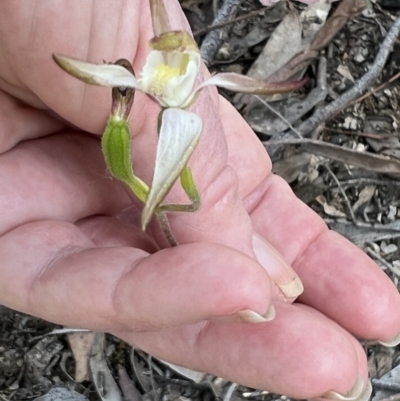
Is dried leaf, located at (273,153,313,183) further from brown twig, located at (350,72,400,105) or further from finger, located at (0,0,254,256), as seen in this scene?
finger, located at (0,0,254,256)

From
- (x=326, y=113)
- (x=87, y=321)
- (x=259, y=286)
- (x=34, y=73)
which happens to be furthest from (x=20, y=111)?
(x=326, y=113)

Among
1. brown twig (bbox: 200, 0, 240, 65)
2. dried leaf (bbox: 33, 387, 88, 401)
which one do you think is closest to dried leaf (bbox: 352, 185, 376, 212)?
brown twig (bbox: 200, 0, 240, 65)

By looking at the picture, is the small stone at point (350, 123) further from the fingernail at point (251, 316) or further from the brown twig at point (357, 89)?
the fingernail at point (251, 316)

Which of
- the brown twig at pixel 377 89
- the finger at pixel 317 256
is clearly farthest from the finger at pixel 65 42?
the brown twig at pixel 377 89

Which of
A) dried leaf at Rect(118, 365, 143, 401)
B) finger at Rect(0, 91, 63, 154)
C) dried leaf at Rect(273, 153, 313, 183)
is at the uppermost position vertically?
finger at Rect(0, 91, 63, 154)

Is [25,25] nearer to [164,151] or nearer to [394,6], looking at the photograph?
[164,151]

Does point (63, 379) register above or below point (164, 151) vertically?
below
